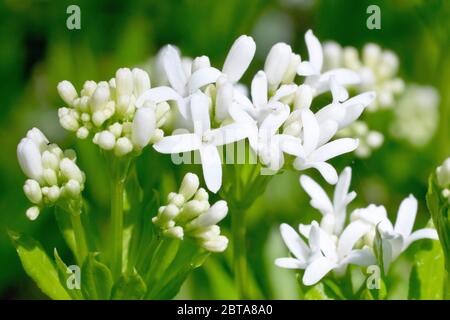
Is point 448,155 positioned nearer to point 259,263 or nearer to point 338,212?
point 259,263

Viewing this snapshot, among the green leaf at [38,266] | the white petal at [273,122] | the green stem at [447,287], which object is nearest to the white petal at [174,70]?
the white petal at [273,122]

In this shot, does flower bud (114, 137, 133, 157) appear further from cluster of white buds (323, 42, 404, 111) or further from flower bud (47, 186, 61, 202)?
cluster of white buds (323, 42, 404, 111)

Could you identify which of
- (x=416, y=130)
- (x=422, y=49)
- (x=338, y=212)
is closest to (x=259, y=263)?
(x=338, y=212)

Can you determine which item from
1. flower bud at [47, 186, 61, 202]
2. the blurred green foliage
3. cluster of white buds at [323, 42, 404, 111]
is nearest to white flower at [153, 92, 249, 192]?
flower bud at [47, 186, 61, 202]

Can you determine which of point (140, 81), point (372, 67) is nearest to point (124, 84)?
point (140, 81)

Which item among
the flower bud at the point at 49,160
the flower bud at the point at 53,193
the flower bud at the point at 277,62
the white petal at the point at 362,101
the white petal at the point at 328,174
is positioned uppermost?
the flower bud at the point at 277,62

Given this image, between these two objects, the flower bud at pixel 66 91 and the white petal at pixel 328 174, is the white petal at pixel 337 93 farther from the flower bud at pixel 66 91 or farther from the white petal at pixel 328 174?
the flower bud at pixel 66 91
